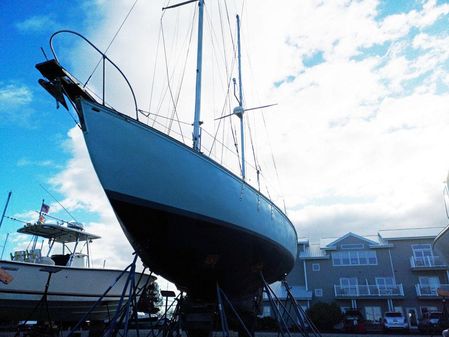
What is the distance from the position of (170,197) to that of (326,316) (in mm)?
21628

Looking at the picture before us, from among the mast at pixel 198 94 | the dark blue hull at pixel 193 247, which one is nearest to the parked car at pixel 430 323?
the dark blue hull at pixel 193 247

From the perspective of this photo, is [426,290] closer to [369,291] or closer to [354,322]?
[369,291]

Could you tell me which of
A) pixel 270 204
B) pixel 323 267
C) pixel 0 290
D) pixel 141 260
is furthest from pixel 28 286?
pixel 323 267

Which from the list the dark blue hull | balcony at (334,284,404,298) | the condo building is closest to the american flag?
the dark blue hull

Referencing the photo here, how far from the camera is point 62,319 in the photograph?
9969mm

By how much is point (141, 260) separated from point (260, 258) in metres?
2.56

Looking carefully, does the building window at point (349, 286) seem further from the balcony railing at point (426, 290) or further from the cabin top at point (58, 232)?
the cabin top at point (58, 232)

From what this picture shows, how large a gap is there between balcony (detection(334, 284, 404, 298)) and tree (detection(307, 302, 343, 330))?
211 centimetres

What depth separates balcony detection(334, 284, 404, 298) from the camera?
24797mm

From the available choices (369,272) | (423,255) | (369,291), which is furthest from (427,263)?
(369,291)

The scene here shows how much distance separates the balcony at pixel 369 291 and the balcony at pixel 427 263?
210cm

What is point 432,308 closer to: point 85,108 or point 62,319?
point 62,319

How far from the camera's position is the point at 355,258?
27609mm

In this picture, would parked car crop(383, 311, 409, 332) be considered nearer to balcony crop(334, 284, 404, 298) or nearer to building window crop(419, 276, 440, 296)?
balcony crop(334, 284, 404, 298)
